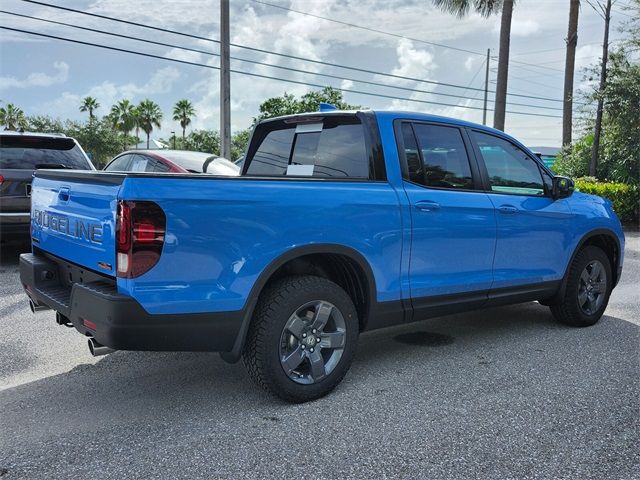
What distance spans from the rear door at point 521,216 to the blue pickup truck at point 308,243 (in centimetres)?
2

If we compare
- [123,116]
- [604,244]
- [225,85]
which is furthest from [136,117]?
[604,244]

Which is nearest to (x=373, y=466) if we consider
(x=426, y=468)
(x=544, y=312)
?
(x=426, y=468)

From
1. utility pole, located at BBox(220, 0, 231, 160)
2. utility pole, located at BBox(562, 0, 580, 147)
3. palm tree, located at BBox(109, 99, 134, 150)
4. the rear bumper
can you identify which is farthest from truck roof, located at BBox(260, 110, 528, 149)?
palm tree, located at BBox(109, 99, 134, 150)

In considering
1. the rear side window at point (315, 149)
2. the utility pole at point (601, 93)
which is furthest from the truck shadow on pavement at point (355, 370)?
the utility pole at point (601, 93)

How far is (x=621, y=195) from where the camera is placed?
15539mm

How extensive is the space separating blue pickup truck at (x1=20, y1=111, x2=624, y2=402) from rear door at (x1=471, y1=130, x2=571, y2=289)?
0.05ft

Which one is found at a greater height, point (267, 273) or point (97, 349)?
point (267, 273)

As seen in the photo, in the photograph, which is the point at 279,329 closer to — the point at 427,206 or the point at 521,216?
the point at 427,206

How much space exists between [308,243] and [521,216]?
2.14 m

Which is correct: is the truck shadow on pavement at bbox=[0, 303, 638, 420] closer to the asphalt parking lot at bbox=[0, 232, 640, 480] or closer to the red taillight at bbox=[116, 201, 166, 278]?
the asphalt parking lot at bbox=[0, 232, 640, 480]

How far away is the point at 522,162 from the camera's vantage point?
16.3 ft

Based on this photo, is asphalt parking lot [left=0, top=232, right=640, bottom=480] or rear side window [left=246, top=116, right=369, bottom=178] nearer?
asphalt parking lot [left=0, top=232, right=640, bottom=480]

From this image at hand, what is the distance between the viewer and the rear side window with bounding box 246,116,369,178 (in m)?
4.03

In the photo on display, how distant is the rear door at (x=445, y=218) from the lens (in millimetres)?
3990
